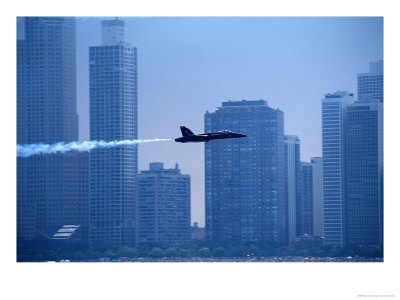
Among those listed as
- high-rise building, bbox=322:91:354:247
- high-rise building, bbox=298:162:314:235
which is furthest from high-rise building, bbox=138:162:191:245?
high-rise building, bbox=322:91:354:247

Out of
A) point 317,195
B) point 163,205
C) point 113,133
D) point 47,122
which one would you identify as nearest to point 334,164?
point 317,195

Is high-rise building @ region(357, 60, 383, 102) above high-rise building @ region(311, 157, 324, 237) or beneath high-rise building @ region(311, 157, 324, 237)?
above

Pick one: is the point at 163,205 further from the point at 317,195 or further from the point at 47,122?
the point at 317,195

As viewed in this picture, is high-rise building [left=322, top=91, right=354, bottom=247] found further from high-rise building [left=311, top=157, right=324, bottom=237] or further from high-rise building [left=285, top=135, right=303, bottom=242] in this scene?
high-rise building [left=285, top=135, right=303, bottom=242]

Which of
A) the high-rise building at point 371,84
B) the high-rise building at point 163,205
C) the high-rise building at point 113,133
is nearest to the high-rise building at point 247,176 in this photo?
the high-rise building at point 163,205

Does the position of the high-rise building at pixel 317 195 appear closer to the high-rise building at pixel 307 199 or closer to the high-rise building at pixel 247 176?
the high-rise building at pixel 307 199
